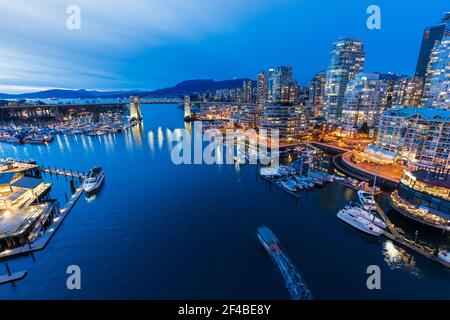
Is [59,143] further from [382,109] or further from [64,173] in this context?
[382,109]

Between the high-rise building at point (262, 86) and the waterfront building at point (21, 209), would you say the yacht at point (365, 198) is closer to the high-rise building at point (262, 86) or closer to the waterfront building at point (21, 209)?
the waterfront building at point (21, 209)

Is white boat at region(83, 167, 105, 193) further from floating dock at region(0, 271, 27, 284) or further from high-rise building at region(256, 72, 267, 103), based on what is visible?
high-rise building at region(256, 72, 267, 103)

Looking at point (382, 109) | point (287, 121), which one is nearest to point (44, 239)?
point (287, 121)

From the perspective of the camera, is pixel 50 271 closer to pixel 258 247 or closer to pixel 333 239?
pixel 258 247

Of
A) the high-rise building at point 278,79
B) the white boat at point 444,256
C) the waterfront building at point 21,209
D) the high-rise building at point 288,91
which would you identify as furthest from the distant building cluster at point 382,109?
the waterfront building at point 21,209
